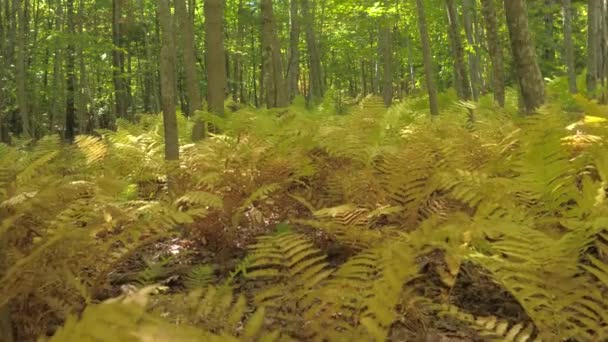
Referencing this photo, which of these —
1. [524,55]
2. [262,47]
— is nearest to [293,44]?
[262,47]

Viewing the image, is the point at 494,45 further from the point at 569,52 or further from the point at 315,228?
the point at 315,228

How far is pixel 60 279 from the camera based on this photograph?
2916 mm

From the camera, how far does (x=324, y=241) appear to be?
13.9 feet

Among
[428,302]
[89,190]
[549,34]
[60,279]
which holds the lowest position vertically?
[428,302]

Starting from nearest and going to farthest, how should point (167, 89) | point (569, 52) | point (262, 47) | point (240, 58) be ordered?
point (167, 89) → point (262, 47) → point (569, 52) → point (240, 58)

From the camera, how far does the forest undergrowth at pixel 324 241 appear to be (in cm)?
245

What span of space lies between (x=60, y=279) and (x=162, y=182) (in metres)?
3.17

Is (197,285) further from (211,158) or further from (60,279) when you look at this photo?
(211,158)

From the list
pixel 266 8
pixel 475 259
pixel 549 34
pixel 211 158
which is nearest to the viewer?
pixel 475 259

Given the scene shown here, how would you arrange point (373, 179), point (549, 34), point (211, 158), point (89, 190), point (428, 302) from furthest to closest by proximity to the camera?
point (549, 34) < point (211, 158) < point (373, 179) < point (89, 190) < point (428, 302)

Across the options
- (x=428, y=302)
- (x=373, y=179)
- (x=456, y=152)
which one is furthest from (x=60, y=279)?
(x=456, y=152)

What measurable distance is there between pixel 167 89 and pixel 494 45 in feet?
18.2

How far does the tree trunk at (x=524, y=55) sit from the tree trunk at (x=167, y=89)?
3.46m

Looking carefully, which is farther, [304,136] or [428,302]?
[304,136]
